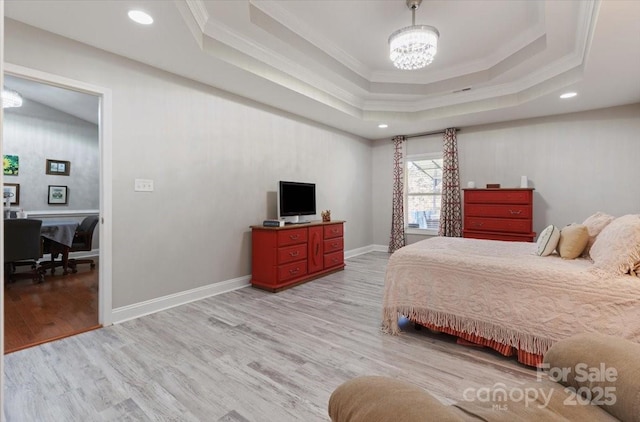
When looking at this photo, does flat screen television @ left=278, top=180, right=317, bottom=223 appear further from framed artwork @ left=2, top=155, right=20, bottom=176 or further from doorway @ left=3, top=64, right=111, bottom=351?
framed artwork @ left=2, top=155, right=20, bottom=176

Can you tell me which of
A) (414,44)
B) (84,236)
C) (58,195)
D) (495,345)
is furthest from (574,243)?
(58,195)

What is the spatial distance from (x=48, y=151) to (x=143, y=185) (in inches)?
170

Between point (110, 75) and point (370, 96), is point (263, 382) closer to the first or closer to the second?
point (110, 75)

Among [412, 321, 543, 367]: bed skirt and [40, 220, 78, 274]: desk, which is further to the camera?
[40, 220, 78, 274]: desk

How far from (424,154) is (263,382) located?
17.4ft

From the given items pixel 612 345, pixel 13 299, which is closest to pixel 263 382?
pixel 612 345

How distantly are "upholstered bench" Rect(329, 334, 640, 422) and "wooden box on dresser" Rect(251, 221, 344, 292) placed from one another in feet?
9.57

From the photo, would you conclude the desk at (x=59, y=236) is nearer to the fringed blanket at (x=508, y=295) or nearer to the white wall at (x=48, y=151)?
the white wall at (x=48, y=151)

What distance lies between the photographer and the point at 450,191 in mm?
5594

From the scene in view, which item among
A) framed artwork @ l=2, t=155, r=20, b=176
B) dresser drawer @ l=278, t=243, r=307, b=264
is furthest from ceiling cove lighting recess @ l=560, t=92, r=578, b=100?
framed artwork @ l=2, t=155, r=20, b=176

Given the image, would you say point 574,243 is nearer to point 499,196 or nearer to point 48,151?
point 499,196

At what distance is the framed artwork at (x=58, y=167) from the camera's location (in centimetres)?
564

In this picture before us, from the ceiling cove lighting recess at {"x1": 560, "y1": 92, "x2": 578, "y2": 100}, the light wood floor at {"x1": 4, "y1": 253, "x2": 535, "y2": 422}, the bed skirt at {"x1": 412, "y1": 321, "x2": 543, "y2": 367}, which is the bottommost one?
the light wood floor at {"x1": 4, "y1": 253, "x2": 535, "y2": 422}

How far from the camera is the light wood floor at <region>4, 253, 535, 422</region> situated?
5.50ft
